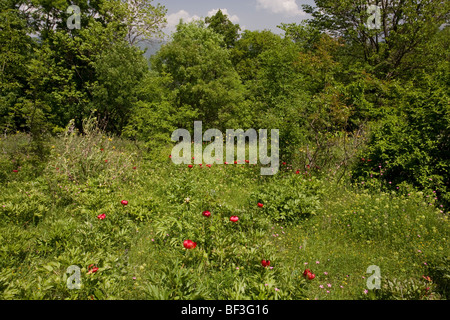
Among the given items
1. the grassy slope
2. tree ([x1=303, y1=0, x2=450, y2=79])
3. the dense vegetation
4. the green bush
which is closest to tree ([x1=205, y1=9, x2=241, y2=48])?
tree ([x1=303, y1=0, x2=450, y2=79])

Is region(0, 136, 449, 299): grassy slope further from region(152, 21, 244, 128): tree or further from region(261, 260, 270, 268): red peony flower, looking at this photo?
region(152, 21, 244, 128): tree

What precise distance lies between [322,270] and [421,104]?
475 cm

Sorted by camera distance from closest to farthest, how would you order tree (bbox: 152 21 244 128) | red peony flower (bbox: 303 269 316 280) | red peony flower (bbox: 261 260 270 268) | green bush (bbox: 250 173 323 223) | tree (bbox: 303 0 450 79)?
red peony flower (bbox: 303 269 316 280)
red peony flower (bbox: 261 260 270 268)
green bush (bbox: 250 173 323 223)
tree (bbox: 303 0 450 79)
tree (bbox: 152 21 244 128)

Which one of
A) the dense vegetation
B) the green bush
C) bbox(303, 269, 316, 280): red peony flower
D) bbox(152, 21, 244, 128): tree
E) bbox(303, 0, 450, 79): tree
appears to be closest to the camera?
bbox(303, 269, 316, 280): red peony flower

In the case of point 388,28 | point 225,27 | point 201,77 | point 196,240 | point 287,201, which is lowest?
point 196,240

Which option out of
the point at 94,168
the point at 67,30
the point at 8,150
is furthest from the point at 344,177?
the point at 67,30

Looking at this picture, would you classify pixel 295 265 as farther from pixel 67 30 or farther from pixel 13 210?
pixel 67 30

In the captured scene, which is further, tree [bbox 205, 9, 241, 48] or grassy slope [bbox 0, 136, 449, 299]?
tree [bbox 205, 9, 241, 48]

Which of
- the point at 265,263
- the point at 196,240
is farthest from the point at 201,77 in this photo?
the point at 265,263

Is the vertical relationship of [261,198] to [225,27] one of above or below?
below

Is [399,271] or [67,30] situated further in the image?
[67,30]

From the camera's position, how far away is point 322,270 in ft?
10.2

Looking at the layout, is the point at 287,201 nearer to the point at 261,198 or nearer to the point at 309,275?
the point at 261,198

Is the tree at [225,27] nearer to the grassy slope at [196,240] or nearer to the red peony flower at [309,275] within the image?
the grassy slope at [196,240]
